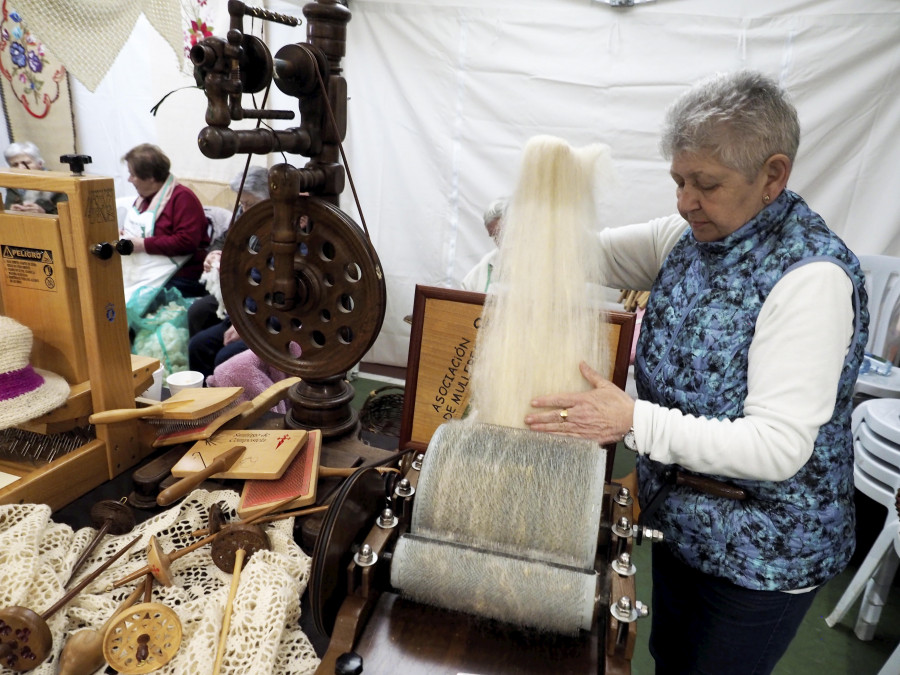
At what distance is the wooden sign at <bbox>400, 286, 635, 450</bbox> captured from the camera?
1.56 metres

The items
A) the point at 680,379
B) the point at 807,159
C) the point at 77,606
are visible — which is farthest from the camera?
the point at 807,159

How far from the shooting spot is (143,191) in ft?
12.6

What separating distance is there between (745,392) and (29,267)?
1639 millimetres

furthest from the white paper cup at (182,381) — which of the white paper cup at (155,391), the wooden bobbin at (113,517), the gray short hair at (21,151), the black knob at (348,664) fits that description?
the gray short hair at (21,151)

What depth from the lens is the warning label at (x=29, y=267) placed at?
1.40 metres

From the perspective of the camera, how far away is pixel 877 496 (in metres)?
2.34

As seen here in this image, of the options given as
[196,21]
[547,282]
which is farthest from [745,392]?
[196,21]

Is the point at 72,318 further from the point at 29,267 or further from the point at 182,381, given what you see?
the point at 182,381

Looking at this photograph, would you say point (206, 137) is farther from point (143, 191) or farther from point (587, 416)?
point (143, 191)

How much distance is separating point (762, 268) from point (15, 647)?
1.41 metres

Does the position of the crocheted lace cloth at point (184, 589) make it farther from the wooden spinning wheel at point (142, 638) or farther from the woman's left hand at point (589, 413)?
the woman's left hand at point (589, 413)

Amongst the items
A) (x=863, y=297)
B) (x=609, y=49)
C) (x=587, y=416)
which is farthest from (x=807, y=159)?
(x=587, y=416)

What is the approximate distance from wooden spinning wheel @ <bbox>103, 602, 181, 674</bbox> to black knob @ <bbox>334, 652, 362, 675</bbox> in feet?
0.99

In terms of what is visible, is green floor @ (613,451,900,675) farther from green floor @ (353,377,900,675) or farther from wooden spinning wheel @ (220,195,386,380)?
wooden spinning wheel @ (220,195,386,380)
